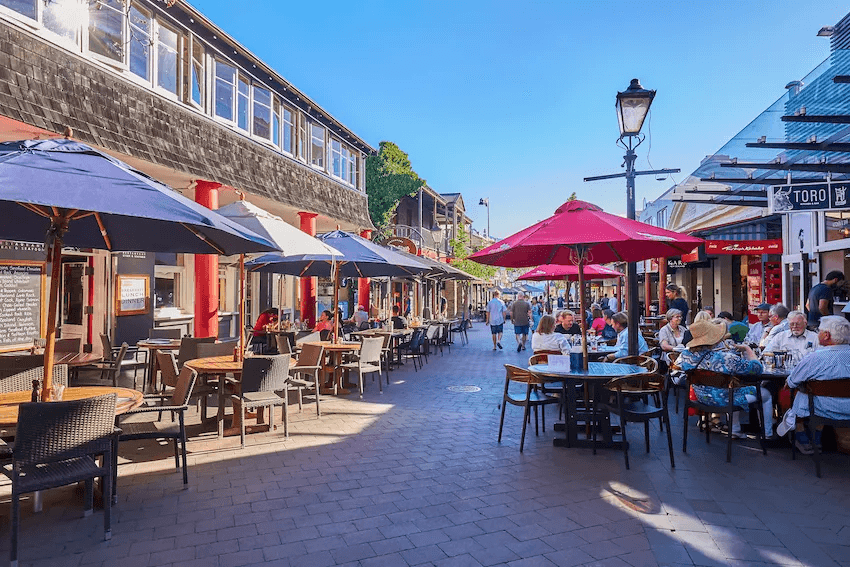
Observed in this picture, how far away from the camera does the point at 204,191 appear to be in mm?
10586

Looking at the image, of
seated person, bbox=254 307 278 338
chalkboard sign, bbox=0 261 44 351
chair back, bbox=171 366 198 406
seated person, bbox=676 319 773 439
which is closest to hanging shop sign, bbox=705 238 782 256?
seated person, bbox=676 319 773 439

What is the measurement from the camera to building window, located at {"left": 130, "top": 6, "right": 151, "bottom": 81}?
9383 mm

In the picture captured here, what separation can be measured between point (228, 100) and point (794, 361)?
11.6 m

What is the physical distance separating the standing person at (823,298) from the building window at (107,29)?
1163 cm

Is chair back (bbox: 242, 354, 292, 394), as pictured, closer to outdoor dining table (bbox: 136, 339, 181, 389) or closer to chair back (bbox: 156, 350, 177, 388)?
chair back (bbox: 156, 350, 177, 388)

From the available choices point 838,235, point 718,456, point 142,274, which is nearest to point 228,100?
point 142,274

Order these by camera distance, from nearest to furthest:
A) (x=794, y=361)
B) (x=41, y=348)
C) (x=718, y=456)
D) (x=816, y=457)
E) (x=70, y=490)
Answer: (x=70, y=490) → (x=816, y=457) → (x=718, y=456) → (x=794, y=361) → (x=41, y=348)

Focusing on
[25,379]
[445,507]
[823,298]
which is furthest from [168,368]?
[823,298]

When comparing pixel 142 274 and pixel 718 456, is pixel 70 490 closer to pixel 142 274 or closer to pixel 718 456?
pixel 718 456

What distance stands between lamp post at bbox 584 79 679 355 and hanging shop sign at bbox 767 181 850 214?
139cm

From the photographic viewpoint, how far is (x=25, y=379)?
501 centimetres

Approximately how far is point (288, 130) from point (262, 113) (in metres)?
1.39

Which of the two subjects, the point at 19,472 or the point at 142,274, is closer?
the point at 19,472

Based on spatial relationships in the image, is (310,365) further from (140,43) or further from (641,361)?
(140,43)
